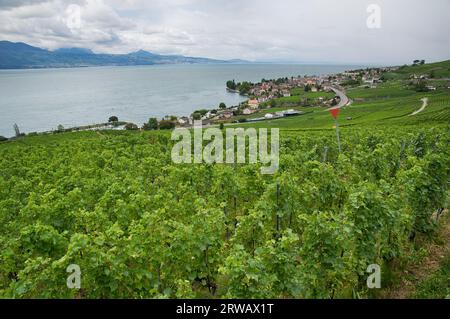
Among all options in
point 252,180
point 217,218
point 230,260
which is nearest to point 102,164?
point 252,180

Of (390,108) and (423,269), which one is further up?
(390,108)

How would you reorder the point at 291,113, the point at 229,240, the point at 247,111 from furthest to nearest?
the point at 247,111
the point at 291,113
the point at 229,240

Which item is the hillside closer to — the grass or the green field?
the green field

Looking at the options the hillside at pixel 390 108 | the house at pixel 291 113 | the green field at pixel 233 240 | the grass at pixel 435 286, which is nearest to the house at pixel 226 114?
the hillside at pixel 390 108

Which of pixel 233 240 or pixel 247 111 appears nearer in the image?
pixel 233 240

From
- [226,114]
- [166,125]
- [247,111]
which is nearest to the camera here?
[166,125]

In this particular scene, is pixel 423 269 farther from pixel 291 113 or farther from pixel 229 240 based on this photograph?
pixel 291 113

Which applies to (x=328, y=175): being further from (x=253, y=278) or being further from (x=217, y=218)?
(x=253, y=278)

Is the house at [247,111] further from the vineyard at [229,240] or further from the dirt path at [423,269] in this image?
the dirt path at [423,269]

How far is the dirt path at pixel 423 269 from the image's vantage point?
971 centimetres

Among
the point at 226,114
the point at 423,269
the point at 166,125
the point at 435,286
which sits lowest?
the point at 166,125

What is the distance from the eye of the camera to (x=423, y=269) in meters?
10.6

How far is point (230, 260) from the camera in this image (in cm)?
745

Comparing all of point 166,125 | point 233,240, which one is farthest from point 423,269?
point 166,125
